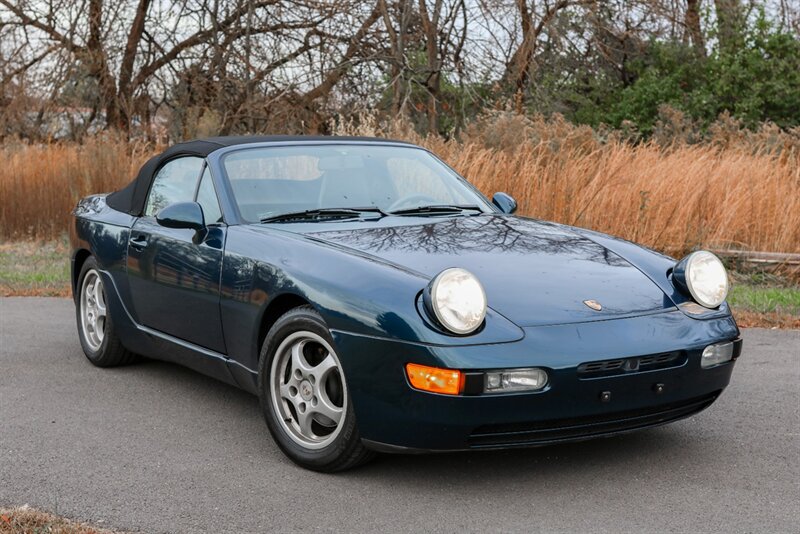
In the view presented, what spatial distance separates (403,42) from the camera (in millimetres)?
19250

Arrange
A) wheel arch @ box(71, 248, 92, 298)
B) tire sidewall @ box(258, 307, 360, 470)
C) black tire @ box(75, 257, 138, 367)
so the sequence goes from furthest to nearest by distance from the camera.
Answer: wheel arch @ box(71, 248, 92, 298) < black tire @ box(75, 257, 138, 367) < tire sidewall @ box(258, 307, 360, 470)

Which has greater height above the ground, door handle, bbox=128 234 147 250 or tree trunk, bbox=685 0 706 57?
tree trunk, bbox=685 0 706 57

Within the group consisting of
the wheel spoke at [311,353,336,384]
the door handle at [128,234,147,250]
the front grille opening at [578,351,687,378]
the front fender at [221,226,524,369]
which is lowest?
the wheel spoke at [311,353,336,384]

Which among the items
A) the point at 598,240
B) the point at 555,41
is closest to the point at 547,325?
the point at 598,240

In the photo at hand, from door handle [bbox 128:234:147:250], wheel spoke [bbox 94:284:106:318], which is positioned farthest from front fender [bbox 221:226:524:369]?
wheel spoke [bbox 94:284:106:318]

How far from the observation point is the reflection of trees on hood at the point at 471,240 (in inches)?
177

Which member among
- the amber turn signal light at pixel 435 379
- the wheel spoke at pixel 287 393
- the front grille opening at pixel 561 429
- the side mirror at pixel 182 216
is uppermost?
the side mirror at pixel 182 216

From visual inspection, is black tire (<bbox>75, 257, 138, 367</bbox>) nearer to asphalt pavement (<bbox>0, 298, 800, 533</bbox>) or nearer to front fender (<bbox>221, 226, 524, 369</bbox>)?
asphalt pavement (<bbox>0, 298, 800, 533</bbox>)

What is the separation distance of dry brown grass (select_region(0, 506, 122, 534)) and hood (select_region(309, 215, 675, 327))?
1559 mm

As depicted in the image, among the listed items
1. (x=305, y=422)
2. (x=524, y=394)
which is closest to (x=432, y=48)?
(x=305, y=422)

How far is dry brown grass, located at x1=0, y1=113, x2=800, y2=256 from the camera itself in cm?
1021

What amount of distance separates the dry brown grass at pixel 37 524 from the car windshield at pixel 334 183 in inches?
71.1

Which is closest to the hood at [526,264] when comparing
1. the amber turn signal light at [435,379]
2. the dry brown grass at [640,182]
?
the amber turn signal light at [435,379]

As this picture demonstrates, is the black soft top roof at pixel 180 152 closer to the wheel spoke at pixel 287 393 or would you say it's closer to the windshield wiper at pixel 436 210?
the windshield wiper at pixel 436 210
